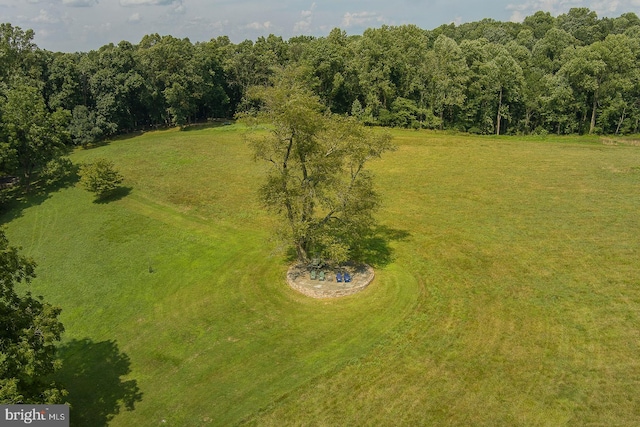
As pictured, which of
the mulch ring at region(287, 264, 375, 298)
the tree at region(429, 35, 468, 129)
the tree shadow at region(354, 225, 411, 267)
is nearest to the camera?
the mulch ring at region(287, 264, 375, 298)

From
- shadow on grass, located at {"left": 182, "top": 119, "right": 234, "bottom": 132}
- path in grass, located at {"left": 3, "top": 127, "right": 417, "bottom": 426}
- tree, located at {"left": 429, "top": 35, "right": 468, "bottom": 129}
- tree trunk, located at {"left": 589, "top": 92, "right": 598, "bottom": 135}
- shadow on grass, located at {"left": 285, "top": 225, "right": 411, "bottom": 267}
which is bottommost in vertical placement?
path in grass, located at {"left": 3, "top": 127, "right": 417, "bottom": 426}

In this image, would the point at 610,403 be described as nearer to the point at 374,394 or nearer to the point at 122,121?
the point at 374,394

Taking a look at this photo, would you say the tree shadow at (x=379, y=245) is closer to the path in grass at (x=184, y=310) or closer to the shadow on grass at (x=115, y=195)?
the path in grass at (x=184, y=310)

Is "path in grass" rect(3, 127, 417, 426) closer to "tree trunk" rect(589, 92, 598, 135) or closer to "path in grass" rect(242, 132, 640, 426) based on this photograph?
"path in grass" rect(242, 132, 640, 426)

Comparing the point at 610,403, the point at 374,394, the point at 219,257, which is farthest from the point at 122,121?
the point at 610,403

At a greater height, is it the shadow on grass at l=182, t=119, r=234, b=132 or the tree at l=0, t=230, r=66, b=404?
the shadow on grass at l=182, t=119, r=234, b=132

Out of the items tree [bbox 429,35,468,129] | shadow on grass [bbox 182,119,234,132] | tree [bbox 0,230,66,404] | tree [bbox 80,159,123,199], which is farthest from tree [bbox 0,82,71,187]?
tree [bbox 429,35,468,129]
